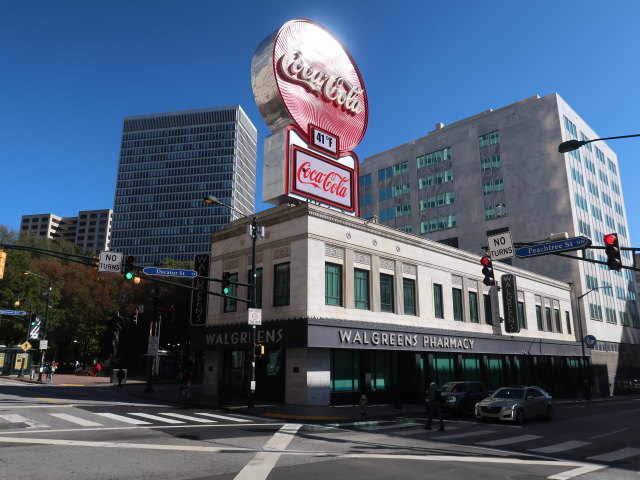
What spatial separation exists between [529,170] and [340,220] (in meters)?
42.9

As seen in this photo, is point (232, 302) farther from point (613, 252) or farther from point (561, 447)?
point (613, 252)

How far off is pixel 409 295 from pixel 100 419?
20638 mm

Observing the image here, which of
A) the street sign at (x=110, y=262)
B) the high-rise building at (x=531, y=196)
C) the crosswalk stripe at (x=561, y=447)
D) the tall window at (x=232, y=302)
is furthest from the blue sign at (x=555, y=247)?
the high-rise building at (x=531, y=196)

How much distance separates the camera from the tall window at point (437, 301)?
34500mm

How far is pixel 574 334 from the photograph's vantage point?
173 feet

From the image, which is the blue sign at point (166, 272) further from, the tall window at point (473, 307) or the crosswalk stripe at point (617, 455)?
the tall window at point (473, 307)

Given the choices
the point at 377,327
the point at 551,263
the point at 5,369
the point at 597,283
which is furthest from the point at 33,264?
the point at 597,283

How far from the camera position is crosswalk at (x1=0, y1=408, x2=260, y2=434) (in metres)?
16.4

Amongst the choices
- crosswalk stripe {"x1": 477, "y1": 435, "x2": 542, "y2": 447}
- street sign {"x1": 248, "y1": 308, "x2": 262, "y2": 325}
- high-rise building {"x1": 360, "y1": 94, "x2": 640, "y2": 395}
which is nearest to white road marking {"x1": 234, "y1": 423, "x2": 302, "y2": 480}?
crosswalk stripe {"x1": 477, "y1": 435, "x2": 542, "y2": 447}

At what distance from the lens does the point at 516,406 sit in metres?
20.0

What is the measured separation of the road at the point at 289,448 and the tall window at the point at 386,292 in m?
10.6

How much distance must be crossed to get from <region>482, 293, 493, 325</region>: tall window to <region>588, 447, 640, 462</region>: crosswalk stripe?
82.6 feet

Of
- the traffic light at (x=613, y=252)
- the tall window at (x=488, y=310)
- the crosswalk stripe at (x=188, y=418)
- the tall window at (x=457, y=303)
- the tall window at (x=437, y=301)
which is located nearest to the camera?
the traffic light at (x=613, y=252)

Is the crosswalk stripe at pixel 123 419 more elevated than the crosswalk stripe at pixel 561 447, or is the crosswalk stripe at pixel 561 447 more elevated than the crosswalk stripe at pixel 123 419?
the crosswalk stripe at pixel 123 419
